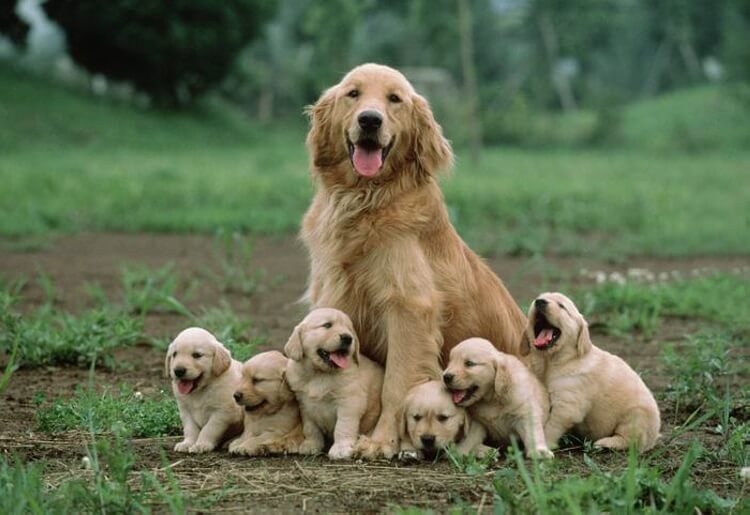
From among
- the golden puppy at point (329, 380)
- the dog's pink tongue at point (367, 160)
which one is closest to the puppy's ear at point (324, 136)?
the dog's pink tongue at point (367, 160)

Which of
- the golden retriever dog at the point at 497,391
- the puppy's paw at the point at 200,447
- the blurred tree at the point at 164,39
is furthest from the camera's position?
the blurred tree at the point at 164,39

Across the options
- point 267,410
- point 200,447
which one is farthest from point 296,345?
point 200,447

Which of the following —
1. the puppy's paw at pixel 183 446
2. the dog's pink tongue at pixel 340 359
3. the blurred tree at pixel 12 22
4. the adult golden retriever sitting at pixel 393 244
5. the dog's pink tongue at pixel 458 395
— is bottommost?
the puppy's paw at pixel 183 446

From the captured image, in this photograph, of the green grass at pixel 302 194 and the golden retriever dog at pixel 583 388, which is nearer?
the golden retriever dog at pixel 583 388

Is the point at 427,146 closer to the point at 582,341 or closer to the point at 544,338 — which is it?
the point at 544,338

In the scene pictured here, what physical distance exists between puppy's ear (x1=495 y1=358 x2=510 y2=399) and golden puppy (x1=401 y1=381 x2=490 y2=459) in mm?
216

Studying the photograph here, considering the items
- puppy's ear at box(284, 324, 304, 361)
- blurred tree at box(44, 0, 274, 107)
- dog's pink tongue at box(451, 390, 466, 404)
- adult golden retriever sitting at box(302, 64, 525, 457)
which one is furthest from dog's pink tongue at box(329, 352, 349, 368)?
blurred tree at box(44, 0, 274, 107)

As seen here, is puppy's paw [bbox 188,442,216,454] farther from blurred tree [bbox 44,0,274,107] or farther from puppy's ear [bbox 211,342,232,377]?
blurred tree [bbox 44,0,274,107]

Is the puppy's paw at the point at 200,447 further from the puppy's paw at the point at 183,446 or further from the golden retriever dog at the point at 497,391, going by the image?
the golden retriever dog at the point at 497,391

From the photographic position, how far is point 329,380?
5.34m

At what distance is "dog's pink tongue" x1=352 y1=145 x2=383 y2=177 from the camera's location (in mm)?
5688

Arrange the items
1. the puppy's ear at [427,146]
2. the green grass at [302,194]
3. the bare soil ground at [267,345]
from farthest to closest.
→ the green grass at [302,194], the puppy's ear at [427,146], the bare soil ground at [267,345]

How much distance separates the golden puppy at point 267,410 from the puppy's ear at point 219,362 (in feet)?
0.31

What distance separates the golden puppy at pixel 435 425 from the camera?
5.16m
